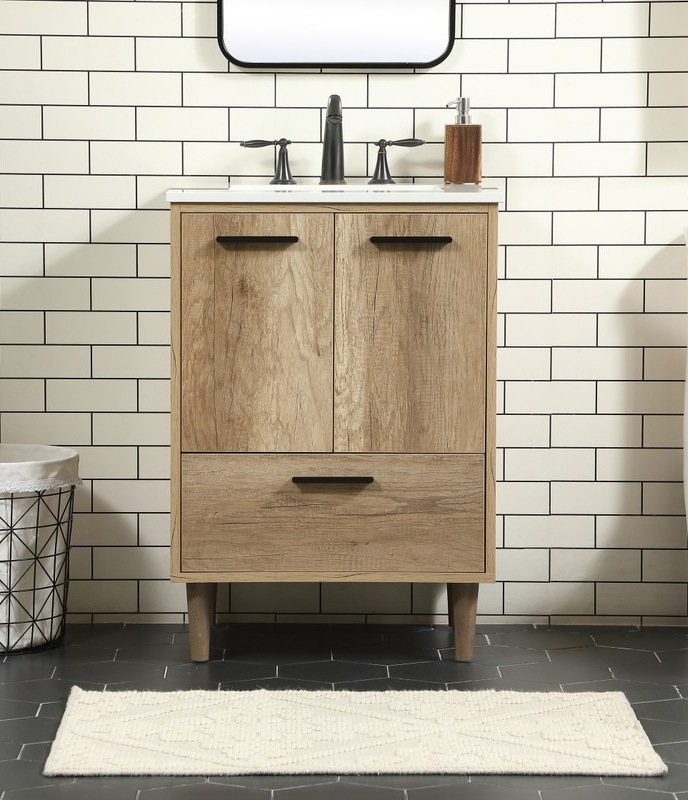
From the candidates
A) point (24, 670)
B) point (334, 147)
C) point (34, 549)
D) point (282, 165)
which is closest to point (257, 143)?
point (282, 165)

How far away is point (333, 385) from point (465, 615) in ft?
2.11

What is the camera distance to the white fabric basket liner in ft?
7.45

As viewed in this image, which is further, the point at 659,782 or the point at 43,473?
the point at 43,473

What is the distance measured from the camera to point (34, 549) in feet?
7.65

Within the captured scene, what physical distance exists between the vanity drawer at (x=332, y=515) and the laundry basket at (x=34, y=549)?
0.40 m

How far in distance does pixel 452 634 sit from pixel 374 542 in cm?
50

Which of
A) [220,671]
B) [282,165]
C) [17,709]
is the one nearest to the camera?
[17,709]

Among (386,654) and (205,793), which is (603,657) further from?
(205,793)

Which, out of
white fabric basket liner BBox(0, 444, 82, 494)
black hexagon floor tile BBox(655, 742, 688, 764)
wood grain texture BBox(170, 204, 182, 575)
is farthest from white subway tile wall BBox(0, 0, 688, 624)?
black hexagon floor tile BBox(655, 742, 688, 764)

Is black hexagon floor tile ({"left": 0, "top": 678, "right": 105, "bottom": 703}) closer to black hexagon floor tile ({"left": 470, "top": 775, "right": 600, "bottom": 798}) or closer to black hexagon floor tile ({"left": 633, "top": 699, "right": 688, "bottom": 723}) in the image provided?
black hexagon floor tile ({"left": 470, "top": 775, "right": 600, "bottom": 798})

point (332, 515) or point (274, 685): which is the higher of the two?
point (332, 515)

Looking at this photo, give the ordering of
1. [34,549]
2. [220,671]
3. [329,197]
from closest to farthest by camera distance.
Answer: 1. [329,197]
2. [220,671]
3. [34,549]

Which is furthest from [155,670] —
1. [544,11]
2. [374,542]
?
[544,11]

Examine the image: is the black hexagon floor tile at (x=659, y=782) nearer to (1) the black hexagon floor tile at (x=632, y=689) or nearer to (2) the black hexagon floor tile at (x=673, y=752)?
(2) the black hexagon floor tile at (x=673, y=752)
